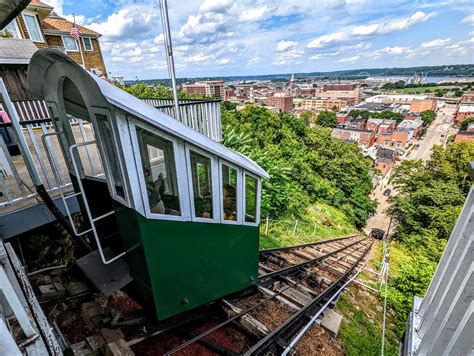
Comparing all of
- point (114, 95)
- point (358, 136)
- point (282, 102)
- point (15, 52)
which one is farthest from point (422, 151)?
point (114, 95)

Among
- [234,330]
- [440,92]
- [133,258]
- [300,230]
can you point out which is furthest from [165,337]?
[440,92]

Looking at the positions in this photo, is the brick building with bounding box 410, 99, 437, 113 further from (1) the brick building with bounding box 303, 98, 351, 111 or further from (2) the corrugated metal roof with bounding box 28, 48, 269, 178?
(2) the corrugated metal roof with bounding box 28, 48, 269, 178

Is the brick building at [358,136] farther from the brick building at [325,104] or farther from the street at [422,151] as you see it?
the brick building at [325,104]

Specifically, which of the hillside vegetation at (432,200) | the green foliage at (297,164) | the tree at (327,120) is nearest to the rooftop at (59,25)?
the green foliage at (297,164)

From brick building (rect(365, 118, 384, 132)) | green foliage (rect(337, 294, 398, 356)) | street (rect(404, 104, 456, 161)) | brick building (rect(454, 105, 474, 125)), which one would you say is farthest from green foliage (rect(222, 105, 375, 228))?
brick building (rect(454, 105, 474, 125))

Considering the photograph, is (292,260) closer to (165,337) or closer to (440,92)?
(165,337)

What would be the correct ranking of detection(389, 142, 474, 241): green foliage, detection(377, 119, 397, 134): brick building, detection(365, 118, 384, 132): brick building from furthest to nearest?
detection(365, 118, 384, 132): brick building
detection(377, 119, 397, 134): brick building
detection(389, 142, 474, 241): green foliage

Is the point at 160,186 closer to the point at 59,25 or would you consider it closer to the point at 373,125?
the point at 59,25
